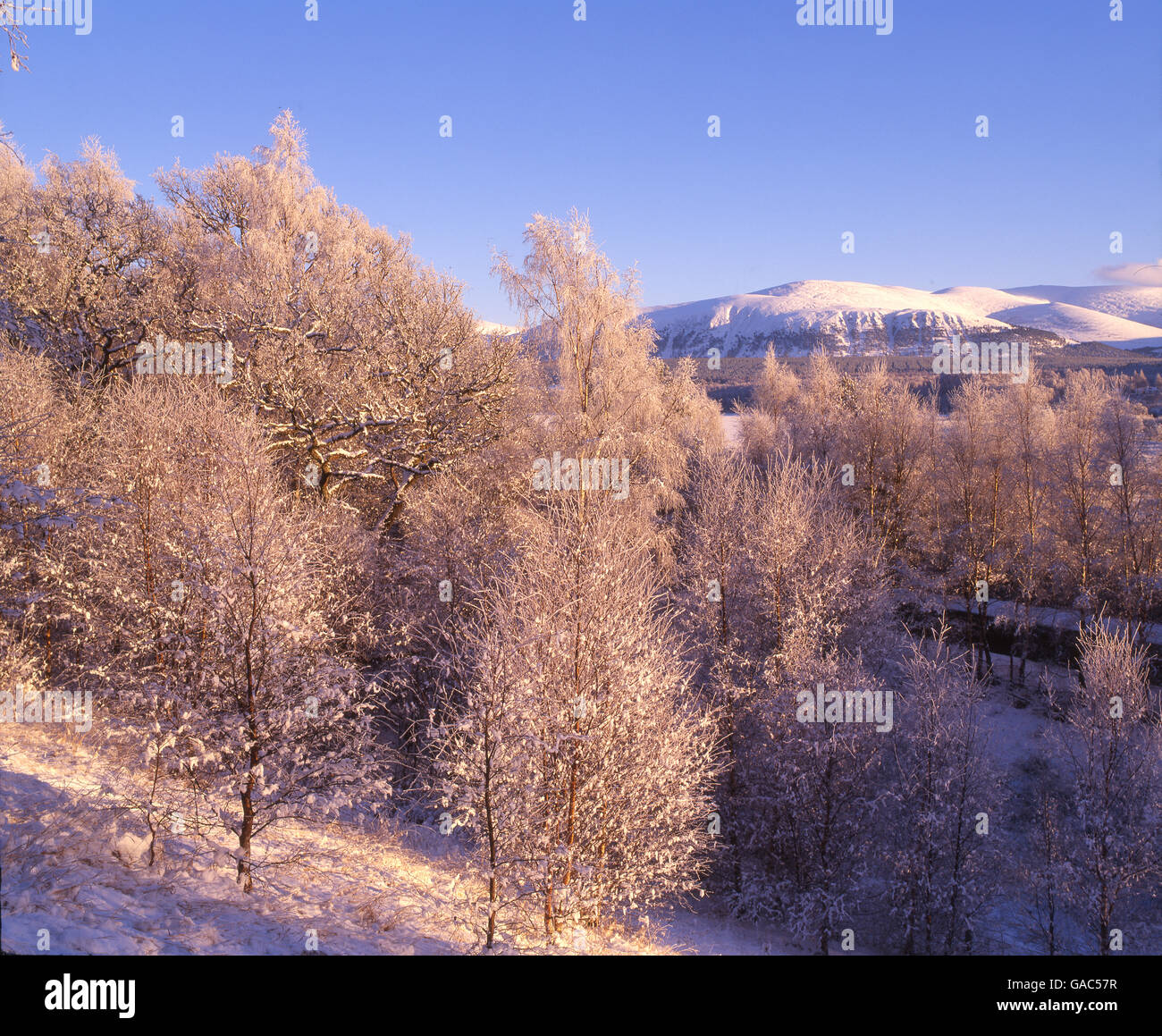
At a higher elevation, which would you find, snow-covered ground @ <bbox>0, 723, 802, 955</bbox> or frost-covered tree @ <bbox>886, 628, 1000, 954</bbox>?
snow-covered ground @ <bbox>0, 723, 802, 955</bbox>

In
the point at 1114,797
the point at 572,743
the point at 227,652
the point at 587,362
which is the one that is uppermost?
the point at 587,362

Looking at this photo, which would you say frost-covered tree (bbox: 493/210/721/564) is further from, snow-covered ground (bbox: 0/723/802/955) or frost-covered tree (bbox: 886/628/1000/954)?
snow-covered ground (bbox: 0/723/802/955)

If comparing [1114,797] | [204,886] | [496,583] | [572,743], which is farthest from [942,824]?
[204,886]

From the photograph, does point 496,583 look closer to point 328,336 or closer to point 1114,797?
point 328,336

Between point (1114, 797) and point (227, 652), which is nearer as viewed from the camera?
point (227, 652)

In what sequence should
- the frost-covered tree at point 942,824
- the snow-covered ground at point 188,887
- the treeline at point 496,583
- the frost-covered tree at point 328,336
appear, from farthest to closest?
the frost-covered tree at point 328,336 < the frost-covered tree at point 942,824 < the treeline at point 496,583 < the snow-covered ground at point 188,887

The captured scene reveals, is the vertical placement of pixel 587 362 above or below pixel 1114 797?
above

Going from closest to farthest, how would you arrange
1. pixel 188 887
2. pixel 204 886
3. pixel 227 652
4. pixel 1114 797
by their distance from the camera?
1. pixel 188 887
2. pixel 204 886
3. pixel 227 652
4. pixel 1114 797

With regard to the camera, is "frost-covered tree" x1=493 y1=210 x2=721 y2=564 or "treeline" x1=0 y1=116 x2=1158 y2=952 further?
"frost-covered tree" x1=493 y1=210 x2=721 y2=564

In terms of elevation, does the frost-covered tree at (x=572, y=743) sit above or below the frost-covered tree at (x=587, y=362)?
below

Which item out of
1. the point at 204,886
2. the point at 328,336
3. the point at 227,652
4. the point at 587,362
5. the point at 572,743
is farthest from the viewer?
the point at 587,362

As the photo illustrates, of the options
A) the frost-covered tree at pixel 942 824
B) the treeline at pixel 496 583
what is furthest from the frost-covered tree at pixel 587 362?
the frost-covered tree at pixel 942 824

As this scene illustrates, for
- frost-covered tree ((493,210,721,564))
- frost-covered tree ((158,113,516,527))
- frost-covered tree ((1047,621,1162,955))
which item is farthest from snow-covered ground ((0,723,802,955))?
frost-covered tree ((493,210,721,564))

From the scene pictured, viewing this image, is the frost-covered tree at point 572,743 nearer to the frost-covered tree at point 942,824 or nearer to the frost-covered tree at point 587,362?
the frost-covered tree at point 942,824
